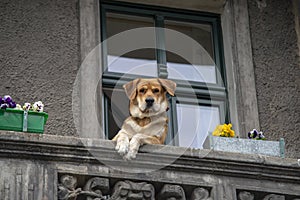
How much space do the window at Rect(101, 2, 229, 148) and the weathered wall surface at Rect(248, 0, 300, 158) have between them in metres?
0.45

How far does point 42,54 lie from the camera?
54.1ft

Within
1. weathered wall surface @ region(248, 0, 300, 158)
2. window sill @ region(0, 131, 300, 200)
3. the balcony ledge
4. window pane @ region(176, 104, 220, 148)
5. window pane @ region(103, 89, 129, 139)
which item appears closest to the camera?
window sill @ region(0, 131, 300, 200)

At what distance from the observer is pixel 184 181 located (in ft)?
48.4

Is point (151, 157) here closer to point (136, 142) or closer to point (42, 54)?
point (136, 142)

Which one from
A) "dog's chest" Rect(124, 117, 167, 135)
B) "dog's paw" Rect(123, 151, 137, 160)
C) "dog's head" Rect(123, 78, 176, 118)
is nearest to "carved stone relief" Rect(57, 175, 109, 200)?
"dog's paw" Rect(123, 151, 137, 160)

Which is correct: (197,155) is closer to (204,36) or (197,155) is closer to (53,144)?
(53,144)

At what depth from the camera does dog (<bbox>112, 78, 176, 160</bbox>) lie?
15375mm

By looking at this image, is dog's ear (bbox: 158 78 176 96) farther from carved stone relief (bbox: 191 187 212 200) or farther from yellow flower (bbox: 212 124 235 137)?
carved stone relief (bbox: 191 187 212 200)

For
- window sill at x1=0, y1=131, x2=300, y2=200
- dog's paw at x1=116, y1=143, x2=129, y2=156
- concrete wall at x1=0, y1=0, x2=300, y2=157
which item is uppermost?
concrete wall at x1=0, y1=0, x2=300, y2=157

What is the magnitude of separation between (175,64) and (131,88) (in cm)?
180

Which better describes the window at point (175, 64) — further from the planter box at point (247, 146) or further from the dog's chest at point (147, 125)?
the planter box at point (247, 146)

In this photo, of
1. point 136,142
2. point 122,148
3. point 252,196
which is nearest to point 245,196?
point 252,196

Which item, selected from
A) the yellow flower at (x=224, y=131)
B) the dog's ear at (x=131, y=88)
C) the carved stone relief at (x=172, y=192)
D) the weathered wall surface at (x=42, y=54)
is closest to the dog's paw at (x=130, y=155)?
the carved stone relief at (x=172, y=192)

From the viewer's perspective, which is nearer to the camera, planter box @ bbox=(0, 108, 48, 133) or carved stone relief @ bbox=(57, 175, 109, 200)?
carved stone relief @ bbox=(57, 175, 109, 200)
